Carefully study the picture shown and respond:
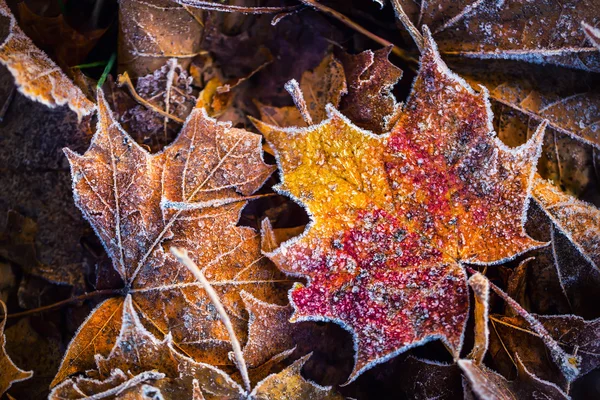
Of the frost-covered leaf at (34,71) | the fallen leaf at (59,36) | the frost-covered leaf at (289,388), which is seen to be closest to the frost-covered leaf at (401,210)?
the frost-covered leaf at (289,388)

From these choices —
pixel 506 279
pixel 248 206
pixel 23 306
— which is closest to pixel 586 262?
pixel 506 279

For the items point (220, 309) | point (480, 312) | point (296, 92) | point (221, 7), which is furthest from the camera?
point (221, 7)

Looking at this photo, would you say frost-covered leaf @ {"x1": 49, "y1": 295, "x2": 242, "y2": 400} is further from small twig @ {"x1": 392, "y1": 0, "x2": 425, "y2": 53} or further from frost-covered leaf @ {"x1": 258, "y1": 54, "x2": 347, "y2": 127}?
small twig @ {"x1": 392, "y1": 0, "x2": 425, "y2": 53}

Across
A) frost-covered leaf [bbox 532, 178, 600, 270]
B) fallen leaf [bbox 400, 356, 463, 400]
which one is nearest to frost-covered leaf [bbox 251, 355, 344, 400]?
fallen leaf [bbox 400, 356, 463, 400]

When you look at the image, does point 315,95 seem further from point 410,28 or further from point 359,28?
point 410,28

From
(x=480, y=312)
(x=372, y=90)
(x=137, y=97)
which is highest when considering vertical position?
(x=372, y=90)

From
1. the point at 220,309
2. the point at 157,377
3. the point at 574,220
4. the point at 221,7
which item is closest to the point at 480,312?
the point at 574,220
